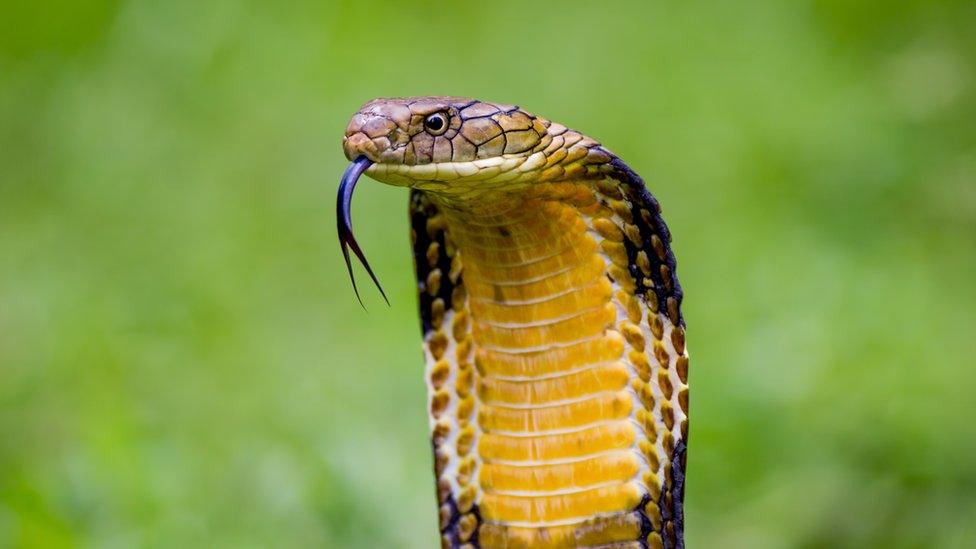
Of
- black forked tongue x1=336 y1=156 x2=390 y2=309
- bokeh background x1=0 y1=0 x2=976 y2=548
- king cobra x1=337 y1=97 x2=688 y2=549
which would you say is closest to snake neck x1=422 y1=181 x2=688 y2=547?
king cobra x1=337 y1=97 x2=688 y2=549

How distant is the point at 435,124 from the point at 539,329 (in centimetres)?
51

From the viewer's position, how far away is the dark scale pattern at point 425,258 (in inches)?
114

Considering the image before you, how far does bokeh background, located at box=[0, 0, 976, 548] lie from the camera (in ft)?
13.1

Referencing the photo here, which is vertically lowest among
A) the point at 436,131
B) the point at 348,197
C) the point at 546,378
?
the point at 546,378

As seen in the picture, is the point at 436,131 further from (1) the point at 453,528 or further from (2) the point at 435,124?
(1) the point at 453,528

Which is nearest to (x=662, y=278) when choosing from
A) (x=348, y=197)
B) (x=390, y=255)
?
(x=348, y=197)

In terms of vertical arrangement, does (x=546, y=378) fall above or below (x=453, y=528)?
above

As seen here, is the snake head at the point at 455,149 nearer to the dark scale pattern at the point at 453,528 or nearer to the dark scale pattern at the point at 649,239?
the dark scale pattern at the point at 649,239

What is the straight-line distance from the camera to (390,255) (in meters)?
5.67

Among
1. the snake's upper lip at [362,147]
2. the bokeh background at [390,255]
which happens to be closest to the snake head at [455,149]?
the snake's upper lip at [362,147]

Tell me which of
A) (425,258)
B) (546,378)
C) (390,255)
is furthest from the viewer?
(390,255)

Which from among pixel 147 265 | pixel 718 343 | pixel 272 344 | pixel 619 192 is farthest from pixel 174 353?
pixel 619 192

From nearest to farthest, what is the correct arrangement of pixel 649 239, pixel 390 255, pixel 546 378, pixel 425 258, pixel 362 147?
pixel 362 147
pixel 649 239
pixel 546 378
pixel 425 258
pixel 390 255

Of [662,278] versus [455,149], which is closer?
[455,149]
